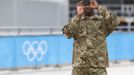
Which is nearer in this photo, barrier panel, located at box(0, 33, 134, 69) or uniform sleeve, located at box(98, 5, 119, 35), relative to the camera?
uniform sleeve, located at box(98, 5, 119, 35)

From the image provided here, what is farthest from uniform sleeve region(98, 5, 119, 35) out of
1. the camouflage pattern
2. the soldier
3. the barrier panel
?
the barrier panel

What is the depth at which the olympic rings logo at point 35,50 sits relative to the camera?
52.6ft

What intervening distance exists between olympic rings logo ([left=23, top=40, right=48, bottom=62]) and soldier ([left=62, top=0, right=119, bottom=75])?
29.8 ft

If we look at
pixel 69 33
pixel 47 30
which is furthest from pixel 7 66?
pixel 69 33

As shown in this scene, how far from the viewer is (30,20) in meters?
22.2

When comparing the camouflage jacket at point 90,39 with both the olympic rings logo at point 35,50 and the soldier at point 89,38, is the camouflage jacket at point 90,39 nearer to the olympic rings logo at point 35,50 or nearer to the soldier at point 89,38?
the soldier at point 89,38

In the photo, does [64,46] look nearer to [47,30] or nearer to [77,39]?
[47,30]

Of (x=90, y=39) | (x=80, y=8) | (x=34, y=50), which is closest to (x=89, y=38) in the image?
(x=90, y=39)

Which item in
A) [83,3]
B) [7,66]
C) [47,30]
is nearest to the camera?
[83,3]

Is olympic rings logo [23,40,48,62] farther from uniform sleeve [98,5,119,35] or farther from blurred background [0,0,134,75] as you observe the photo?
uniform sleeve [98,5,119,35]

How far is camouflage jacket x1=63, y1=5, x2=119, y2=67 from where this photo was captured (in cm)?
689

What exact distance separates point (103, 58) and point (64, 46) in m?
10.4

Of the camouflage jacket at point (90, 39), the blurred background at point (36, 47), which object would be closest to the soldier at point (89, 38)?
the camouflage jacket at point (90, 39)

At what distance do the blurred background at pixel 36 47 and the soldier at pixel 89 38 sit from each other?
859 centimetres
